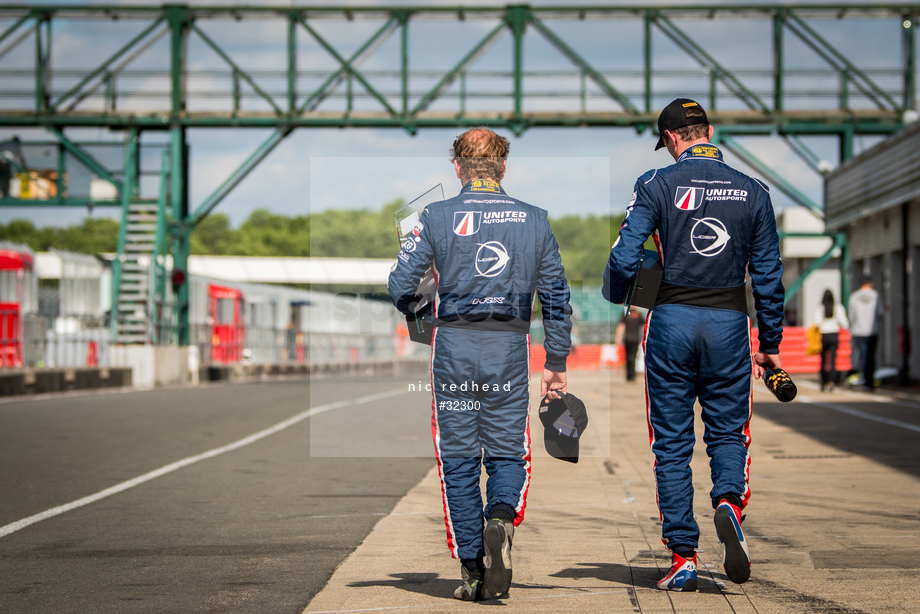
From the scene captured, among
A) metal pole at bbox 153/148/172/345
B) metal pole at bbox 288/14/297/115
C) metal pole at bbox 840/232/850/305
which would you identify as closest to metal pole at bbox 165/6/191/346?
metal pole at bbox 153/148/172/345

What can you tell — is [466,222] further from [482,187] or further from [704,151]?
[704,151]

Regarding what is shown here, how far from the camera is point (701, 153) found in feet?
15.6

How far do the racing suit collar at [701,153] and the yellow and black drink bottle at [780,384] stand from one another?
3.01ft

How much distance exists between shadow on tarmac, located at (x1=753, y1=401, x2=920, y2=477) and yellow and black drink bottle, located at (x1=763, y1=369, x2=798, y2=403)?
4008 mm

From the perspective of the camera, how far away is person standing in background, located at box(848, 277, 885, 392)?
1823cm

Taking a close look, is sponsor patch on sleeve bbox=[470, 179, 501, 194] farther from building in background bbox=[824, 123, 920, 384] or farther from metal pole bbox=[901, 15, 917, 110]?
metal pole bbox=[901, 15, 917, 110]

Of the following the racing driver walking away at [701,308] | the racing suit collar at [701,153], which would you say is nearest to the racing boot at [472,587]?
the racing driver walking away at [701,308]

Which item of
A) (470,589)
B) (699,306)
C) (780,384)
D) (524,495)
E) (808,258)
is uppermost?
(808,258)

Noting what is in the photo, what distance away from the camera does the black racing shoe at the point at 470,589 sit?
4.31m

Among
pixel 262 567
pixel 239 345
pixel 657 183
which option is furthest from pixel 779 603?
pixel 239 345

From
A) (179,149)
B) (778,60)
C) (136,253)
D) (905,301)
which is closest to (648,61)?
(778,60)

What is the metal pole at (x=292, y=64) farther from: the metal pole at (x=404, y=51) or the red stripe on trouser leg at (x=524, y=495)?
the red stripe on trouser leg at (x=524, y=495)

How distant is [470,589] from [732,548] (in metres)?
1.00

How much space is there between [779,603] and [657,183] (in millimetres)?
1702
